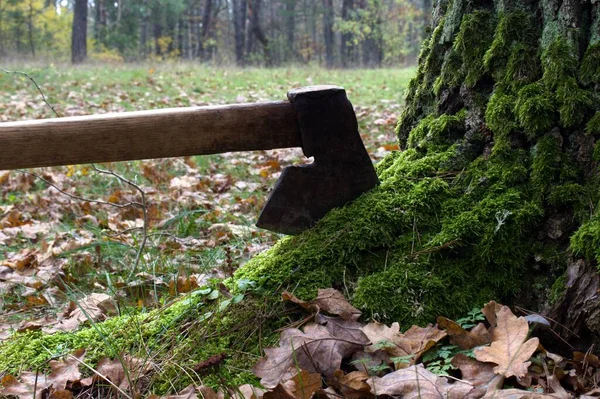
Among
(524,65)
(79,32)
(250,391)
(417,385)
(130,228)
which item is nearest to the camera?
(417,385)

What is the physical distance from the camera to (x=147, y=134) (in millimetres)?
1979

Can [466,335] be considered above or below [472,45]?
below

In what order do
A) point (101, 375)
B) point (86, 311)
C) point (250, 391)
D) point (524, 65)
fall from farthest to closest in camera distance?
1. point (86, 311)
2. point (524, 65)
3. point (101, 375)
4. point (250, 391)

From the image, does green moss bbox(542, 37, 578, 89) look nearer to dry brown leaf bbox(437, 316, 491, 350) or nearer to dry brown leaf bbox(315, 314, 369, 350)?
dry brown leaf bbox(437, 316, 491, 350)

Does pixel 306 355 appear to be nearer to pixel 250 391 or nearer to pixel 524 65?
pixel 250 391

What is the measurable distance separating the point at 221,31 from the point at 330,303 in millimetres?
40633

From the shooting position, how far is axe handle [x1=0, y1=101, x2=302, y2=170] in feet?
6.40

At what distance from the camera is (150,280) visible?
264cm

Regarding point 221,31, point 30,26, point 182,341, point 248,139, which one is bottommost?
point 182,341

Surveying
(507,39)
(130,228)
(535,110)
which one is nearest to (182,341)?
(535,110)

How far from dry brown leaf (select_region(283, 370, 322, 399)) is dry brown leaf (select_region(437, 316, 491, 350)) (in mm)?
421

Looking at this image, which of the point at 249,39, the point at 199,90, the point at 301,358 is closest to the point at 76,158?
the point at 301,358

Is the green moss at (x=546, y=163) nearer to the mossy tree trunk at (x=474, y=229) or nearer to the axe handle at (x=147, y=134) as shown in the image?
the mossy tree trunk at (x=474, y=229)

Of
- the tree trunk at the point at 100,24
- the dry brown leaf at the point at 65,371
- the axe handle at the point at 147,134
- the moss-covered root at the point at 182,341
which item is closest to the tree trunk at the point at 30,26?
the tree trunk at the point at 100,24
